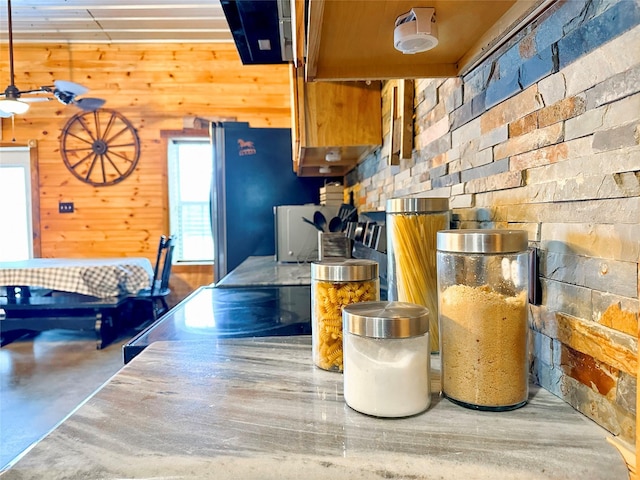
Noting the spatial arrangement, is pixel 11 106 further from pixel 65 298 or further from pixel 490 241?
pixel 490 241

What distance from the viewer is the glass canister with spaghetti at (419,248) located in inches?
33.4

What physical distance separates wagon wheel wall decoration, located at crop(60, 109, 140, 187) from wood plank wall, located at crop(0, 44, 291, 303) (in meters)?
0.07

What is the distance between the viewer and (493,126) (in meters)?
0.85

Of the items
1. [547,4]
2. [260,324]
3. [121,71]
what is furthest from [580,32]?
[121,71]

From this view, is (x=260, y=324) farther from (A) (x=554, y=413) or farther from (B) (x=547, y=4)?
(B) (x=547, y=4)

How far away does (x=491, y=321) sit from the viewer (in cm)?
61

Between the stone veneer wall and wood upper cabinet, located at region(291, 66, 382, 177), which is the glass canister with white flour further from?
wood upper cabinet, located at region(291, 66, 382, 177)

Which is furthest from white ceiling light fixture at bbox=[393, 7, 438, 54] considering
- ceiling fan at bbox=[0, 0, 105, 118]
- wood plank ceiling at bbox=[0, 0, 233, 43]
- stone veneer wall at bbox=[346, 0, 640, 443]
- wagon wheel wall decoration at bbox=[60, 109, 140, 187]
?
wagon wheel wall decoration at bbox=[60, 109, 140, 187]

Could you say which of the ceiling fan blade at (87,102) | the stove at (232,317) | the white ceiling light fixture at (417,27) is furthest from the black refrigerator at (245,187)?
the white ceiling light fixture at (417,27)

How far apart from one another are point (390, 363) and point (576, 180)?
1.18ft

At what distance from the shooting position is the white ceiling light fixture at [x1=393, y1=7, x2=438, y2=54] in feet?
2.35

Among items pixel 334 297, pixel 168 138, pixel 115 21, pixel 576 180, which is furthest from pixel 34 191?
pixel 576 180

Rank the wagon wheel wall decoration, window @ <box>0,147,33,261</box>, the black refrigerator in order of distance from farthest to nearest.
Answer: window @ <box>0,147,33,261</box> → the wagon wheel wall decoration → the black refrigerator

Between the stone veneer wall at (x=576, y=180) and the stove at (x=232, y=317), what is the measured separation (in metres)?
0.56
